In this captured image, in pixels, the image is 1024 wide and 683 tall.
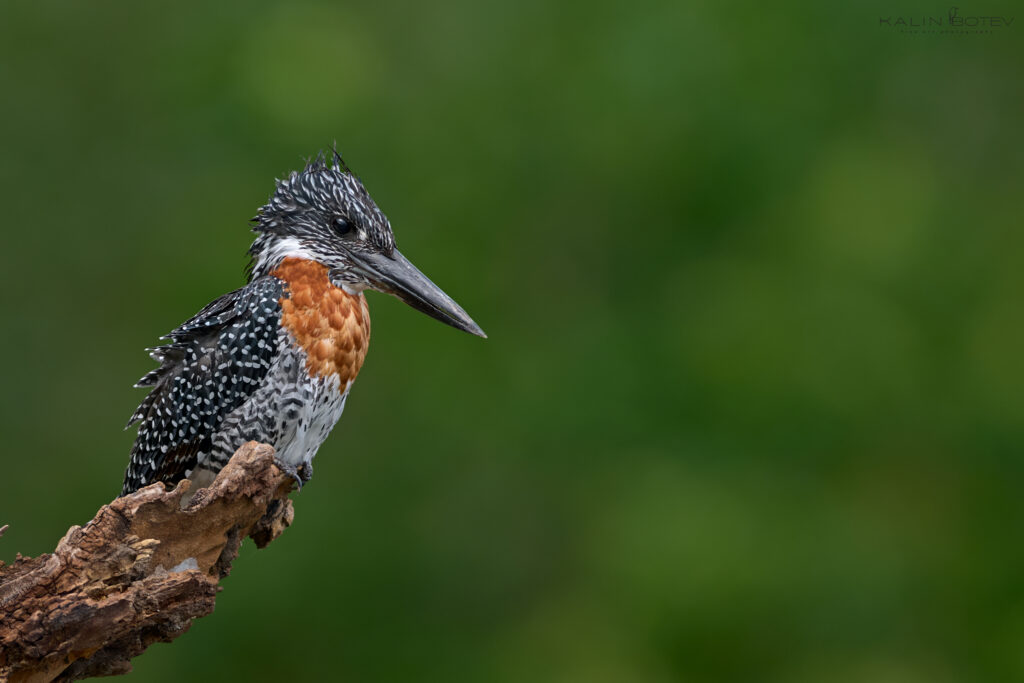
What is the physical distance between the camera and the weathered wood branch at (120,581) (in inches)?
113

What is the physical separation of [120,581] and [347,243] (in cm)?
122

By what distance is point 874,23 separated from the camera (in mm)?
7207

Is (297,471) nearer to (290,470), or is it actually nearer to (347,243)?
(290,470)

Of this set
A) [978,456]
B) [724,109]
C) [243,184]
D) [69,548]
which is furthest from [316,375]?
[978,456]

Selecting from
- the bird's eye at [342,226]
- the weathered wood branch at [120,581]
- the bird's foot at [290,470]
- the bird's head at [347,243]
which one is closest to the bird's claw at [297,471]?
the bird's foot at [290,470]

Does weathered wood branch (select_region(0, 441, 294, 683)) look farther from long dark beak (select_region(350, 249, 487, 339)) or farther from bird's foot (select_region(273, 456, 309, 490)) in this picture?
long dark beak (select_region(350, 249, 487, 339))

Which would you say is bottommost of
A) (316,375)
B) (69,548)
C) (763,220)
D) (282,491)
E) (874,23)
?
(69,548)

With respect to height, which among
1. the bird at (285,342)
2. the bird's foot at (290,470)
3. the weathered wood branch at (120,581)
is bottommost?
the weathered wood branch at (120,581)

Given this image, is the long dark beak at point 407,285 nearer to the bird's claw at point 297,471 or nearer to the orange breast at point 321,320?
the orange breast at point 321,320

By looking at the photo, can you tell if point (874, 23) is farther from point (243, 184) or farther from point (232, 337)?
point (232, 337)

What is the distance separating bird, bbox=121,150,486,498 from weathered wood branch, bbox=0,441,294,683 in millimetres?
277

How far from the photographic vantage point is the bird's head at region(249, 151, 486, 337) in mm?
3557

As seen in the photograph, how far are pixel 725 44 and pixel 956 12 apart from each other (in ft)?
4.81

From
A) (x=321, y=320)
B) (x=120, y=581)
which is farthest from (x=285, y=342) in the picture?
(x=120, y=581)
